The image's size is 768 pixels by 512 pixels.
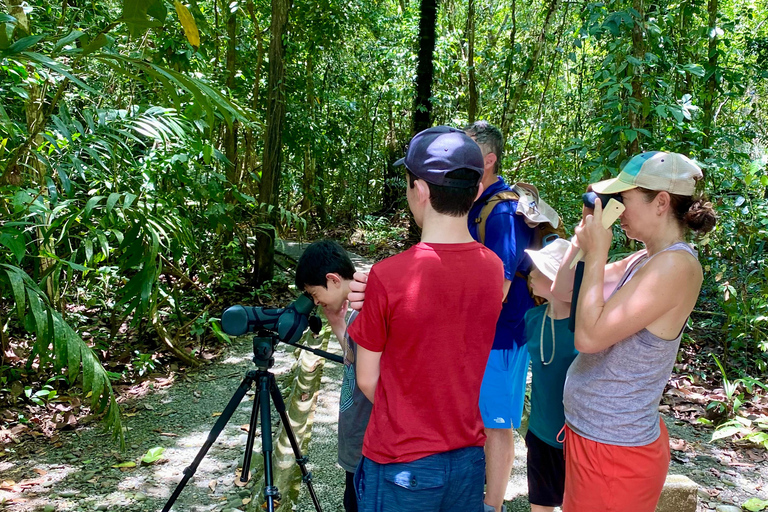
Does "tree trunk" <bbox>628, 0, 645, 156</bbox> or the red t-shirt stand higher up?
"tree trunk" <bbox>628, 0, 645, 156</bbox>

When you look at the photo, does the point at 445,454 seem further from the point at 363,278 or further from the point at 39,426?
the point at 39,426

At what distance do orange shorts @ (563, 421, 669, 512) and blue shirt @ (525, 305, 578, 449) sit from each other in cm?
40

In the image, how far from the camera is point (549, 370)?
2.30m

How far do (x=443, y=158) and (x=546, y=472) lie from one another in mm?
1378

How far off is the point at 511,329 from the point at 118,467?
96.7 inches

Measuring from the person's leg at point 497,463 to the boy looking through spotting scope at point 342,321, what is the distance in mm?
668

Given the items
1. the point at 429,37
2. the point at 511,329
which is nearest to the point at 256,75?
the point at 429,37

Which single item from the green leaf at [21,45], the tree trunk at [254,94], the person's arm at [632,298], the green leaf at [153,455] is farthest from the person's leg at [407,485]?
the tree trunk at [254,94]

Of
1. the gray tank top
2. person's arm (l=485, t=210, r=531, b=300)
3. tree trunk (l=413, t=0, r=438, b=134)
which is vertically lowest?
the gray tank top

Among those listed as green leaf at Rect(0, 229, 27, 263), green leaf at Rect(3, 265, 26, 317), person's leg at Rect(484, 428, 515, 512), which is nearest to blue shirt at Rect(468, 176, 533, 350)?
person's leg at Rect(484, 428, 515, 512)

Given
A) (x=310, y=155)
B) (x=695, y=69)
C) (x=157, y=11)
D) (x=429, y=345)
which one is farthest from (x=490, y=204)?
(x=310, y=155)

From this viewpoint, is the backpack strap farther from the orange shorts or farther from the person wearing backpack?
the orange shorts

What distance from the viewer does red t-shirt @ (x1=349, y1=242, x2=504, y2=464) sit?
5.24 feet

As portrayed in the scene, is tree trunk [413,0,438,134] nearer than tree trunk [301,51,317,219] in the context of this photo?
Yes
